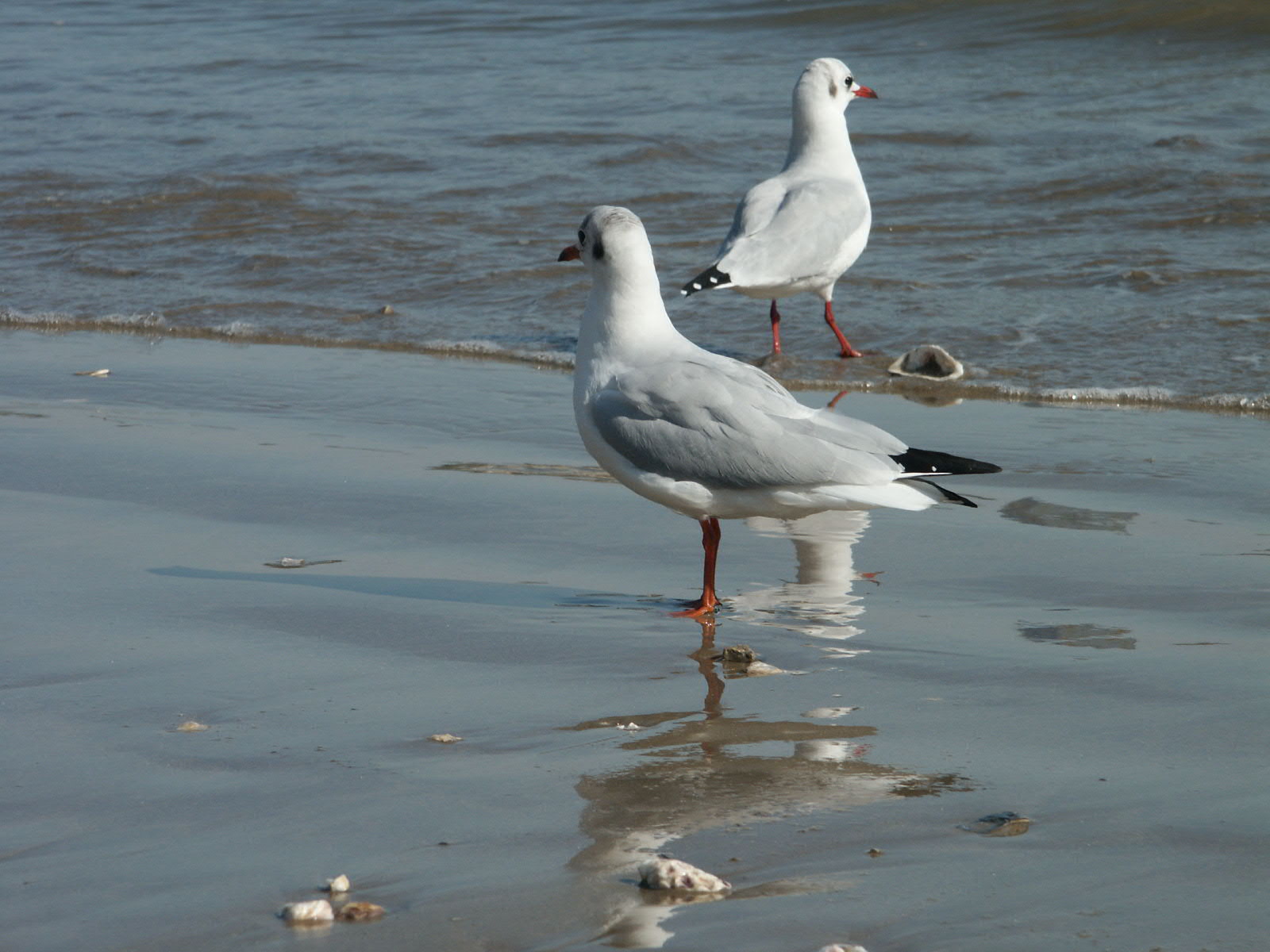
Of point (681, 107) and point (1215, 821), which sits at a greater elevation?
point (681, 107)

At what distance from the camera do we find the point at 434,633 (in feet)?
12.4

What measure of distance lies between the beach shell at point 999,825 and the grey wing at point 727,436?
4.46ft

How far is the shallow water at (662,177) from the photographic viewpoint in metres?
7.77

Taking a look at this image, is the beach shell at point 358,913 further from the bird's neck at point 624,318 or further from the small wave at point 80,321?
the small wave at point 80,321

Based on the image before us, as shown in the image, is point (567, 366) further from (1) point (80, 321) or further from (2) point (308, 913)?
(2) point (308, 913)

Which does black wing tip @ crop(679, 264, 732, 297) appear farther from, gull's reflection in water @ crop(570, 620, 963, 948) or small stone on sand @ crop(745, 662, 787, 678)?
gull's reflection in water @ crop(570, 620, 963, 948)

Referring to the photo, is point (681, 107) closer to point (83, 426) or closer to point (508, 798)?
point (83, 426)

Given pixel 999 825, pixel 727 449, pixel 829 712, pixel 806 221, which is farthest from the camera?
pixel 806 221

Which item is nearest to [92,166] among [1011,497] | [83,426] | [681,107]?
[681,107]

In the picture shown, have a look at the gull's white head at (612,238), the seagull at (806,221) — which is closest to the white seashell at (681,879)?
the gull's white head at (612,238)

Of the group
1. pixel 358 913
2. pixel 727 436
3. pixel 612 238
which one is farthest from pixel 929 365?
pixel 358 913

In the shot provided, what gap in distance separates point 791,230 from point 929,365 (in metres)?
1.09

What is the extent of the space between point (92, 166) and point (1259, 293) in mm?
8266

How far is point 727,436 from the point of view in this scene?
3980 millimetres
